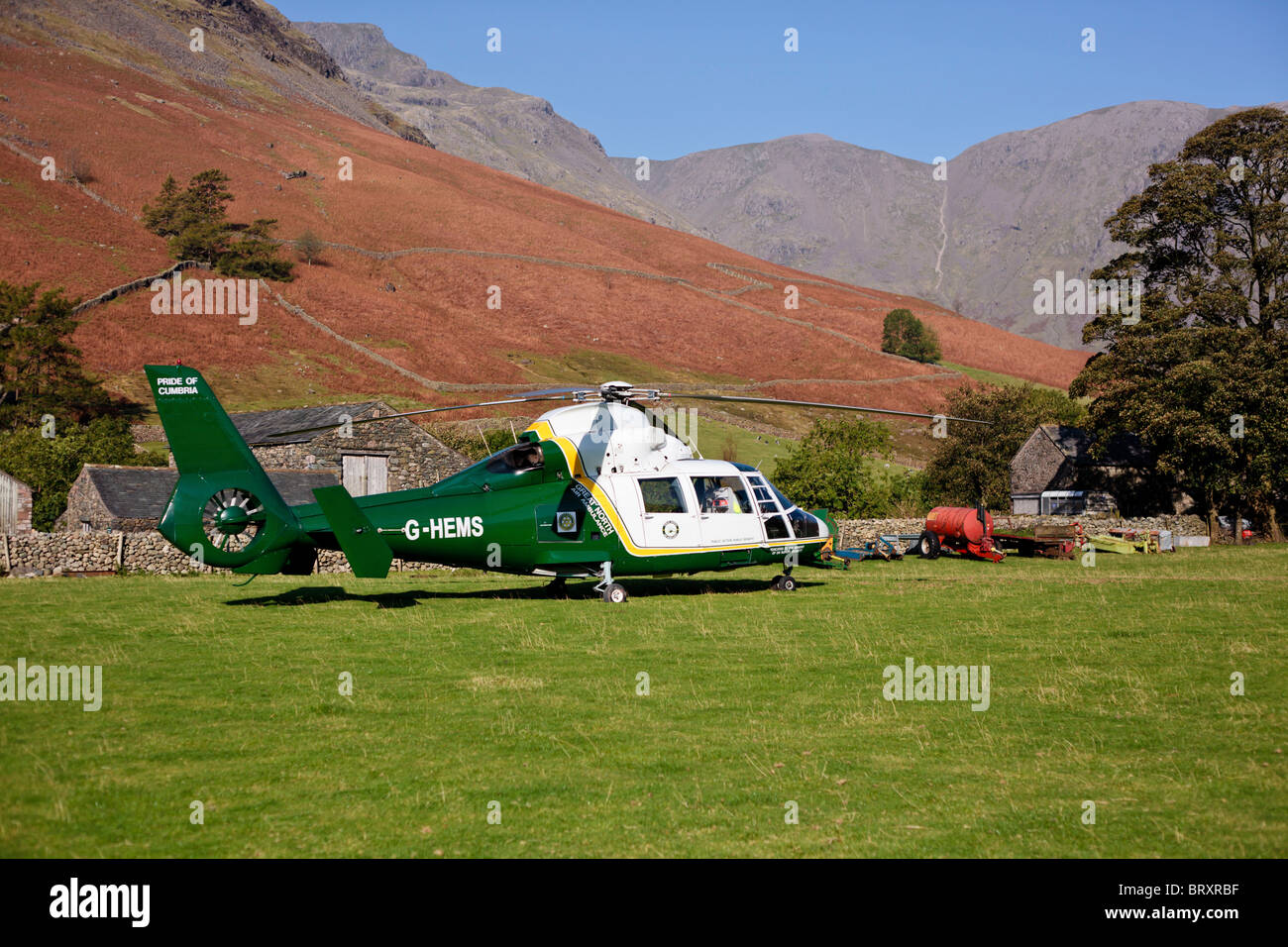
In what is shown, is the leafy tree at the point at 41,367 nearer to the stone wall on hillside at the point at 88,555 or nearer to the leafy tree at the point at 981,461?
the stone wall on hillside at the point at 88,555

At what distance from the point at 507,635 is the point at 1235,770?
11002 millimetres

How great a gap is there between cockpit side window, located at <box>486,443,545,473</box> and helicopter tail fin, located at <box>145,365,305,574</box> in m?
4.70

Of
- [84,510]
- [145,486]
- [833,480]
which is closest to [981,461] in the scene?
[833,480]

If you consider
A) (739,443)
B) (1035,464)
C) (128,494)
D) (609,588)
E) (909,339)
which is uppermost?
(909,339)

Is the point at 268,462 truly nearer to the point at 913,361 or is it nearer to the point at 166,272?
the point at 166,272

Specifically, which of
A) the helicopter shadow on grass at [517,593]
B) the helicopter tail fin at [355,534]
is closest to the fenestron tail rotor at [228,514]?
the helicopter tail fin at [355,534]

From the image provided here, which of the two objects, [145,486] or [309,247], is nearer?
[145,486]

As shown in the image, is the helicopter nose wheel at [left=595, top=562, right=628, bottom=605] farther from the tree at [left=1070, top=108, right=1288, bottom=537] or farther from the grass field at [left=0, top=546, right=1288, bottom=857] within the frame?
the tree at [left=1070, top=108, right=1288, bottom=537]

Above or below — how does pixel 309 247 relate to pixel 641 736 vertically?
above

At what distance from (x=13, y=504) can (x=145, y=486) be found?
898 cm

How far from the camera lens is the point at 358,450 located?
143 feet

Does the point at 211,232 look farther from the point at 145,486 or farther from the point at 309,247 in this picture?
the point at 145,486

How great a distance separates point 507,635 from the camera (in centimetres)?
1636
